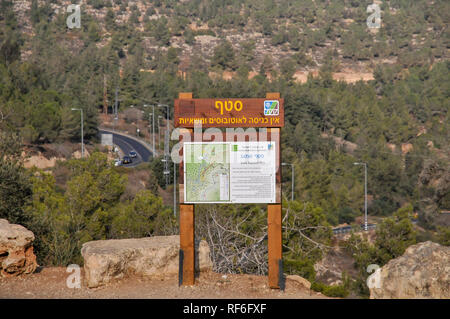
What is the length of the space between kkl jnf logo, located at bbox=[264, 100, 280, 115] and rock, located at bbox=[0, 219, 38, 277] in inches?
167

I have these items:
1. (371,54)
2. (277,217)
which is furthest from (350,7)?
(277,217)

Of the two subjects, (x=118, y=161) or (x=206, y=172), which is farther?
(x=118, y=161)

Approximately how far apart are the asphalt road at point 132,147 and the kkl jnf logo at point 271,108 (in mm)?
40995

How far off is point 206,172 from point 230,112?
991 millimetres

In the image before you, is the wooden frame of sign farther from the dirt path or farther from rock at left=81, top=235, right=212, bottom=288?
rock at left=81, top=235, right=212, bottom=288

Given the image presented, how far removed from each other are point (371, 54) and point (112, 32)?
4890 cm

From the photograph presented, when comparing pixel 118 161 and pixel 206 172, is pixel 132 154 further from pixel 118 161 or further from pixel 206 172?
pixel 206 172

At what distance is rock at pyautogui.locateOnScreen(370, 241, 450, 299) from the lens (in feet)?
25.3

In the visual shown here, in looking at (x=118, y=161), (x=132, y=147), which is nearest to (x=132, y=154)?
(x=118, y=161)

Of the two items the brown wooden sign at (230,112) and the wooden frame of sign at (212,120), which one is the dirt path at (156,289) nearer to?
the wooden frame of sign at (212,120)

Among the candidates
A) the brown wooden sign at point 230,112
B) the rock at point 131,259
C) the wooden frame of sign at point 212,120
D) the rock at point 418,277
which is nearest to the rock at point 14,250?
the rock at point 131,259

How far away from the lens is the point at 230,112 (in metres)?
9.27

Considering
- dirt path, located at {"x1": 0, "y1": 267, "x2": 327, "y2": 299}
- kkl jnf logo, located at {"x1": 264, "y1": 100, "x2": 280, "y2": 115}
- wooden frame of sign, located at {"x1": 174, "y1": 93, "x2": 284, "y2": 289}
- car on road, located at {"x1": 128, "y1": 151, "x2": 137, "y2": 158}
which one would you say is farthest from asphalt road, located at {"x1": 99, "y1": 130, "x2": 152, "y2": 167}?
kkl jnf logo, located at {"x1": 264, "y1": 100, "x2": 280, "y2": 115}

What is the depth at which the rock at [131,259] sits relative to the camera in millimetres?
9070
